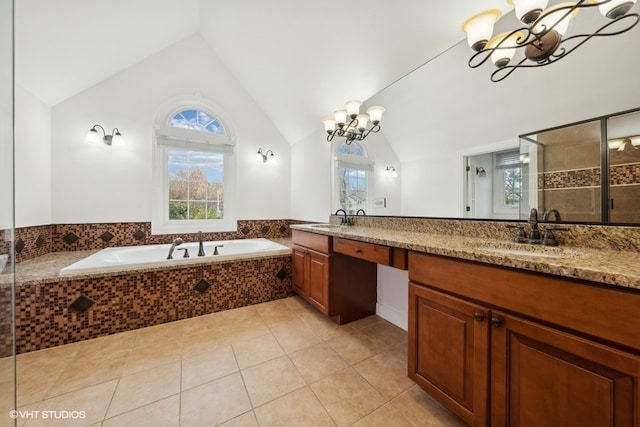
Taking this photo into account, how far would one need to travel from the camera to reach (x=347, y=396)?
126 cm

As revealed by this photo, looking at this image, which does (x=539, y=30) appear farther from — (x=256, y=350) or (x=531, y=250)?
(x=256, y=350)

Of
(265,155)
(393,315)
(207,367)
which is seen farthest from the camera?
(265,155)

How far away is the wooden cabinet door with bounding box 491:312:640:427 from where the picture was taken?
2.06 ft

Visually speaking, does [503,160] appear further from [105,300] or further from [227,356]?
[105,300]

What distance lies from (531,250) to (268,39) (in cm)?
287

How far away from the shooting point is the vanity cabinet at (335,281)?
1.96m

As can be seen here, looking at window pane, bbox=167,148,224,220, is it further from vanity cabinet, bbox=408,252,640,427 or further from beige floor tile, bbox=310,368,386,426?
vanity cabinet, bbox=408,252,640,427

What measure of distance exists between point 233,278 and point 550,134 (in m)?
2.58

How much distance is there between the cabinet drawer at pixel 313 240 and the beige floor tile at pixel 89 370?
5.01 feet

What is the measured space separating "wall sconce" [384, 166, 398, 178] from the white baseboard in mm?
1163

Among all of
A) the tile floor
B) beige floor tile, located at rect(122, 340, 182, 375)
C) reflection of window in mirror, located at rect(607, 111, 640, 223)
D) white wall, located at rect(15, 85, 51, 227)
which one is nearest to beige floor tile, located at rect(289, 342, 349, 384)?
the tile floor

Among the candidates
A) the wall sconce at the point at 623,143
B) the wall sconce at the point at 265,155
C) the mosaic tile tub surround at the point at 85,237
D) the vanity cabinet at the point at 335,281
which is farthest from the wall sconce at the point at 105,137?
the wall sconce at the point at 623,143

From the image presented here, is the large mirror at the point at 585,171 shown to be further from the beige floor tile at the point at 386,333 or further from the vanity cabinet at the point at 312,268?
the vanity cabinet at the point at 312,268

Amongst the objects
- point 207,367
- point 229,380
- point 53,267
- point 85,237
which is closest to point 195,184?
point 85,237
